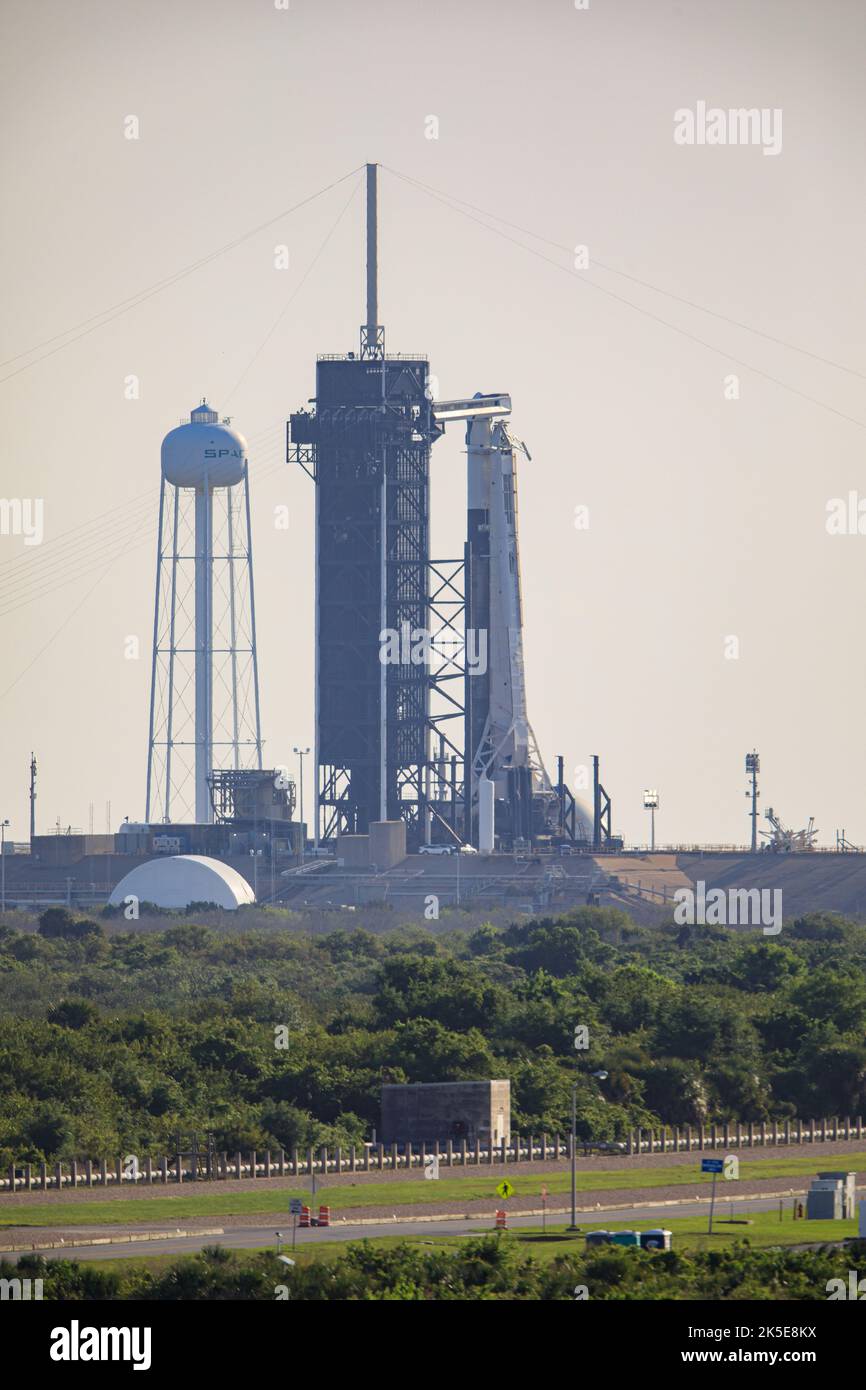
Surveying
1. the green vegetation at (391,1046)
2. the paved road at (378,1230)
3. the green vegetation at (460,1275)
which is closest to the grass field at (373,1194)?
the paved road at (378,1230)

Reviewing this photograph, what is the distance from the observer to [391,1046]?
10669cm

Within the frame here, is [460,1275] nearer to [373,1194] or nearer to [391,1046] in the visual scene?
[373,1194]

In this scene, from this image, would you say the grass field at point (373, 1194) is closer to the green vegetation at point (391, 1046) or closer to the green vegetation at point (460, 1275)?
the green vegetation at point (391, 1046)

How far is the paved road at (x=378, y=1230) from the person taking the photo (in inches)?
2810

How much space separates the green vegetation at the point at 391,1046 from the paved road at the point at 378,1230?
1579cm

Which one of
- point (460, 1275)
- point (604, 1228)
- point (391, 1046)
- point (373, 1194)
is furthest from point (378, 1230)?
point (391, 1046)

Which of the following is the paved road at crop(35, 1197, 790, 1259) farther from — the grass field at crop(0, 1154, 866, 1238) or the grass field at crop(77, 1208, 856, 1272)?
the grass field at crop(0, 1154, 866, 1238)

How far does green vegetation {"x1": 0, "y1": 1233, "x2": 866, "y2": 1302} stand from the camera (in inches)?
2530

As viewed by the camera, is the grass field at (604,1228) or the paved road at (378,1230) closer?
the grass field at (604,1228)

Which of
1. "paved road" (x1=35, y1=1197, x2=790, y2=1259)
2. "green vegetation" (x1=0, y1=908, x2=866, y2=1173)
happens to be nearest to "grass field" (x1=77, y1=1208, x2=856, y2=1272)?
"paved road" (x1=35, y1=1197, x2=790, y2=1259)

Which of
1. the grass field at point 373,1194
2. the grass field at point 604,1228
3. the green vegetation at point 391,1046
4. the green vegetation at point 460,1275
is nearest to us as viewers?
the green vegetation at point 460,1275
